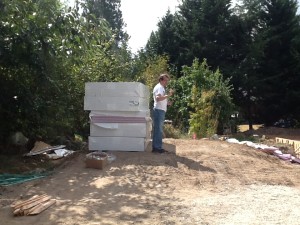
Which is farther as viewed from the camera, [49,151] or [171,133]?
[171,133]

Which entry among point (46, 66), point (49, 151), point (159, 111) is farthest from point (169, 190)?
point (46, 66)

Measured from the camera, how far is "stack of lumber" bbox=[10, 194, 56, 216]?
4.38 metres

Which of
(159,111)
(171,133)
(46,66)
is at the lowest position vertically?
(171,133)

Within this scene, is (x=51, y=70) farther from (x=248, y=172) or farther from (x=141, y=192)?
(x=248, y=172)

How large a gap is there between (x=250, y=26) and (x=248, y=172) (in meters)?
17.2

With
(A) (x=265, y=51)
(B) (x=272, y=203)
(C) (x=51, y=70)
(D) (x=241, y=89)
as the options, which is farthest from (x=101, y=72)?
(A) (x=265, y=51)

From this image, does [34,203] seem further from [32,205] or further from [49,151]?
[49,151]

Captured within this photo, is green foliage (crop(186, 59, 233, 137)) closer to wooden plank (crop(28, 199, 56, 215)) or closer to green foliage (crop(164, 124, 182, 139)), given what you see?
green foliage (crop(164, 124, 182, 139))

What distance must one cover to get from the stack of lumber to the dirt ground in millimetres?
78

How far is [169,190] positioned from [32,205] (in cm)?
189

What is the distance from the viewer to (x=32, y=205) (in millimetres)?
4527

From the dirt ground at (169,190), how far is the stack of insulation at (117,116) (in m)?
0.29

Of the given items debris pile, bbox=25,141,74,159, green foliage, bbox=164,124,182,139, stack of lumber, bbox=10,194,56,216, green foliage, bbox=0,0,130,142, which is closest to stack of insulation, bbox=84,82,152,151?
debris pile, bbox=25,141,74,159

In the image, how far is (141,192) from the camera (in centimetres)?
538
